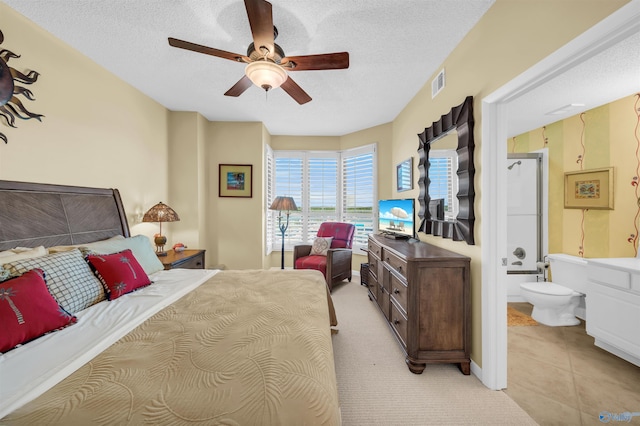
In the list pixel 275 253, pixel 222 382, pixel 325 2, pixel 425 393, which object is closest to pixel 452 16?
pixel 325 2

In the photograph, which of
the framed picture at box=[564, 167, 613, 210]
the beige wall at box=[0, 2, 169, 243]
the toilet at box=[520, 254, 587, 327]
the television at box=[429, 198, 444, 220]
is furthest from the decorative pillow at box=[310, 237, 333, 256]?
the framed picture at box=[564, 167, 613, 210]

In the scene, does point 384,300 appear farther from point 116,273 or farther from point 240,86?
point 240,86

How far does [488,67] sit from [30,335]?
3.18 m

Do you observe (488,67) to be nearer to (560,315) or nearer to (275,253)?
(560,315)

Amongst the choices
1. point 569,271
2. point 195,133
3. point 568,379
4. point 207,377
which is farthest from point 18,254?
point 569,271

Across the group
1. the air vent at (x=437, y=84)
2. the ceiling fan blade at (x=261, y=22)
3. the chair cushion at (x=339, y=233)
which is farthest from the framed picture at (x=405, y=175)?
the ceiling fan blade at (x=261, y=22)

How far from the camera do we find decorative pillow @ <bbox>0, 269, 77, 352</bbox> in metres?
1.06

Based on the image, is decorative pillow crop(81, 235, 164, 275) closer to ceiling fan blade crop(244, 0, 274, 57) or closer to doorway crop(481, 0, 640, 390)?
ceiling fan blade crop(244, 0, 274, 57)

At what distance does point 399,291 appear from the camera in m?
2.20

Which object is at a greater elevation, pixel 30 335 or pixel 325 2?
pixel 325 2

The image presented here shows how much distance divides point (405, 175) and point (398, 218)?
654 millimetres

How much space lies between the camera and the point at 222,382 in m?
0.84

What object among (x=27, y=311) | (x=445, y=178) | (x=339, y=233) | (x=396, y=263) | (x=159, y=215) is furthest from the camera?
(x=339, y=233)

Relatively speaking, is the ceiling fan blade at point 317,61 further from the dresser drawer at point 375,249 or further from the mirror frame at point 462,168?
the dresser drawer at point 375,249
